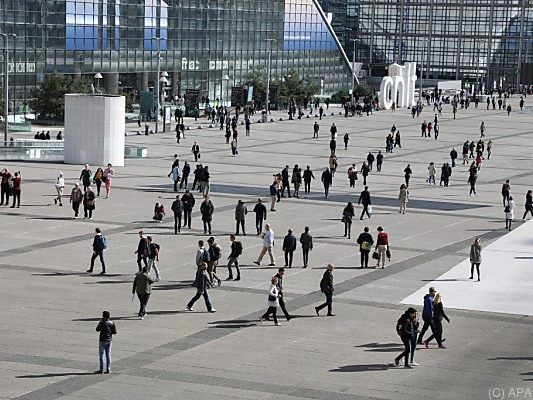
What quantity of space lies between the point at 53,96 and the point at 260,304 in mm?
53289

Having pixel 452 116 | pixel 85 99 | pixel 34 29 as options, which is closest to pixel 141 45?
pixel 34 29

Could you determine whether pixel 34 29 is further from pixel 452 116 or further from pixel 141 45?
pixel 452 116

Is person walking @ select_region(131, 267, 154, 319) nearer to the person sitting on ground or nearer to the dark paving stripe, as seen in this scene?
the dark paving stripe

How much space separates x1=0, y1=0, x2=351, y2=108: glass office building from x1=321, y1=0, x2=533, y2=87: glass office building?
38347mm

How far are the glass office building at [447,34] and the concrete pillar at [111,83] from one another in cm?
6878

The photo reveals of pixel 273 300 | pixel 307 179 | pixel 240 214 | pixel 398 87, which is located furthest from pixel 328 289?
pixel 398 87

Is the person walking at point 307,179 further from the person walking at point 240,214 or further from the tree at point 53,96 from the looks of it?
the tree at point 53,96

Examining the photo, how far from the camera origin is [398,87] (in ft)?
366

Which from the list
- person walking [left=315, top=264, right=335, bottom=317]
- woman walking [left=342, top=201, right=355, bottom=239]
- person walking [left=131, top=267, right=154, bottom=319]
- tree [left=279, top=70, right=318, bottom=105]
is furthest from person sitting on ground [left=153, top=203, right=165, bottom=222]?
tree [left=279, top=70, right=318, bottom=105]

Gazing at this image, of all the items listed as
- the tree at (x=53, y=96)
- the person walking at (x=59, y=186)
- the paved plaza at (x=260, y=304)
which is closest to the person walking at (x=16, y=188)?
the paved plaza at (x=260, y=304)

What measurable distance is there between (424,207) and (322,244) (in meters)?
10.1

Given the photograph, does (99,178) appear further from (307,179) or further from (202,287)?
(202,287)

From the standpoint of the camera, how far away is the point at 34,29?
85625mm

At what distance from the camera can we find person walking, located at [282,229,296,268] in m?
31.7
